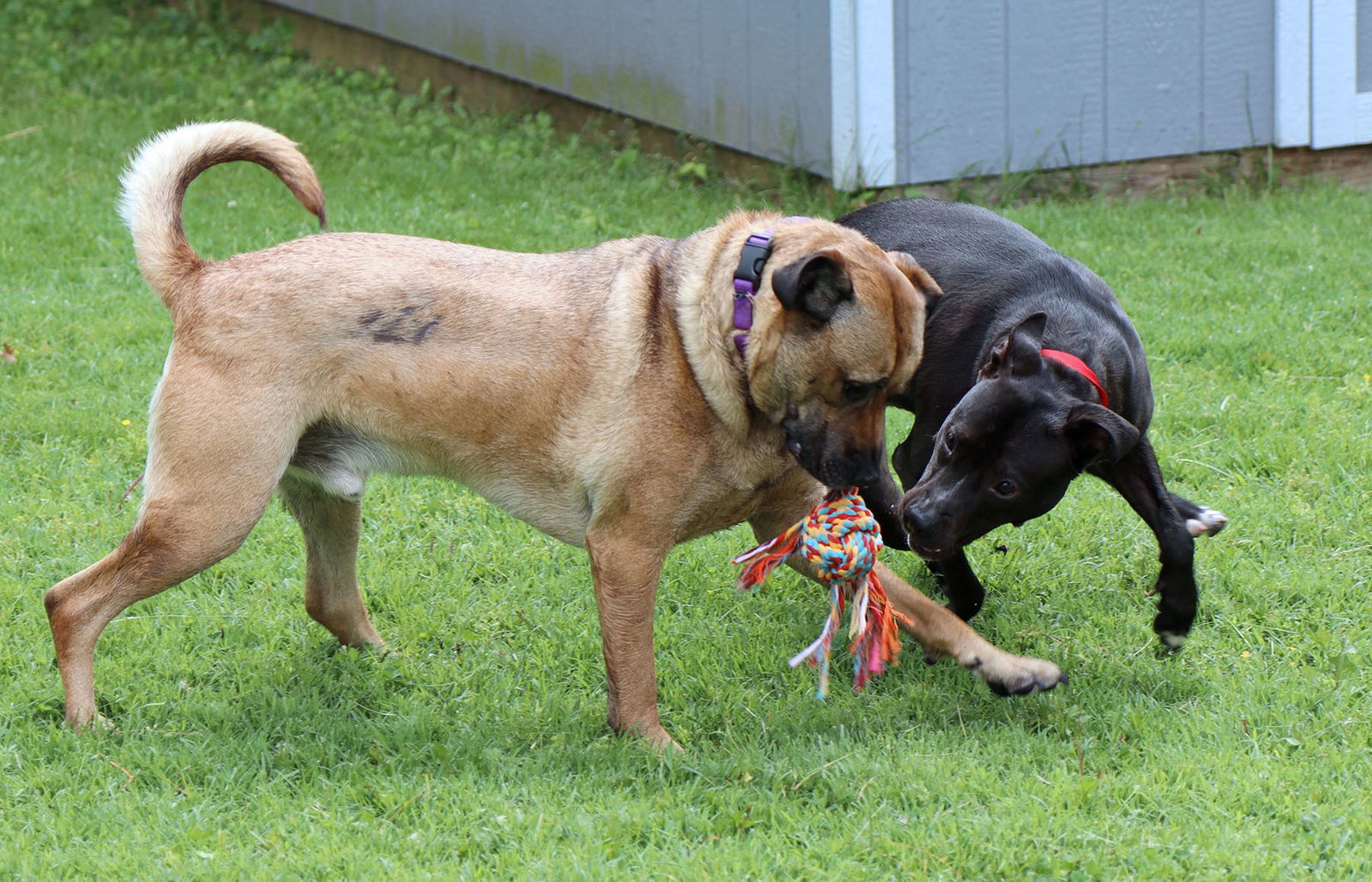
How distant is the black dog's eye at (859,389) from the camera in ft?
12.8

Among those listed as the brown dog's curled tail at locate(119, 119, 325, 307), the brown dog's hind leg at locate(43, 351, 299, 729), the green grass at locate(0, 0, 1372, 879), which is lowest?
the green grass at locate(0, 0, 1372, 879)

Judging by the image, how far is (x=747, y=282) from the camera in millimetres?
3994

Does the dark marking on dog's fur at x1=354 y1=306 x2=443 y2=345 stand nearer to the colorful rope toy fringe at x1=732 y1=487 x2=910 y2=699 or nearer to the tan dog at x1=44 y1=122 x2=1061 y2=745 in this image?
the tan dog at x1=44 y1=122 x2=1061 y2=745

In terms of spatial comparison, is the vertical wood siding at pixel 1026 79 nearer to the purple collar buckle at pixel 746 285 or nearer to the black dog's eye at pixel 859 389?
the purple collar buckle at pixel 746 285

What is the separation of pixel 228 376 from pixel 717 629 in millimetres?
1971

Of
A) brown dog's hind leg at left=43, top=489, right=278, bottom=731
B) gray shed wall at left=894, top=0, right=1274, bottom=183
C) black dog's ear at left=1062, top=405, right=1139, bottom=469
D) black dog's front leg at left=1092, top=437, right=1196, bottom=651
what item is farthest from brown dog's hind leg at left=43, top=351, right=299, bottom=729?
gray shed wall at left=894, top=0, right=1274, bottom=183

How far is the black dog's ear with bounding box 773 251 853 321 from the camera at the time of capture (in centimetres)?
369

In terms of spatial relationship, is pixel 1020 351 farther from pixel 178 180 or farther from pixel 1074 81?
pixel 1074 81

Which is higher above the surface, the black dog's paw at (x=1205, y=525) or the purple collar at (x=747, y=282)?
the purple collar at (x=747, y=282)

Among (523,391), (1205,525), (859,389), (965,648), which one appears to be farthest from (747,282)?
(1205,525)

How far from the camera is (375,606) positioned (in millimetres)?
5238

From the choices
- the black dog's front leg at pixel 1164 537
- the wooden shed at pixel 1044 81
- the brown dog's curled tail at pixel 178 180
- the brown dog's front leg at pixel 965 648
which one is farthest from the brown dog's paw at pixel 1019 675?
A: the wooden shed at pixel 1044 81

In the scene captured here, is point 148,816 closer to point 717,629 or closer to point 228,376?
point 228,376

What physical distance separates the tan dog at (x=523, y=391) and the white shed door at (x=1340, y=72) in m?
6.45
